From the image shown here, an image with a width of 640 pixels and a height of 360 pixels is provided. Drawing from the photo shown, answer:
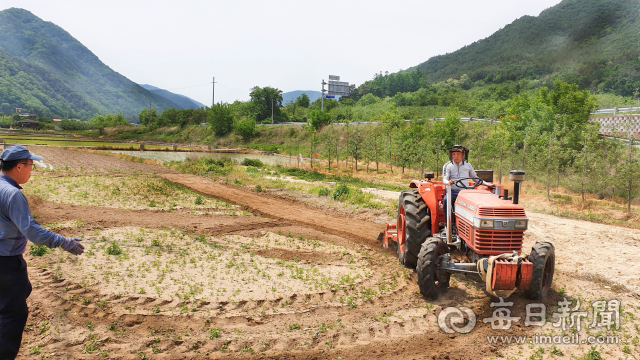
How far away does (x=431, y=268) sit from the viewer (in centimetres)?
575

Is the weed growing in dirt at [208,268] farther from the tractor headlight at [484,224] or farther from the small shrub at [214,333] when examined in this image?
the tractor headlight at [484,224]

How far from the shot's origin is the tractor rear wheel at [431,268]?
570 centimetres

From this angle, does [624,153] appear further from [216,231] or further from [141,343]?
[141,343]

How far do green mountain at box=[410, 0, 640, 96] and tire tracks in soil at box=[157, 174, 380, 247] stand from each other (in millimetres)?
43925

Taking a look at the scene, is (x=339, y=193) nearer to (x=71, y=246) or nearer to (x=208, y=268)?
(x=208, y=268)

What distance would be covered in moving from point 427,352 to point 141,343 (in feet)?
11.6

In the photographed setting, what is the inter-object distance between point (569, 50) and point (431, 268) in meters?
51.9

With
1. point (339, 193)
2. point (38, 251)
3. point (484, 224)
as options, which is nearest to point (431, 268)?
point (484, 224)

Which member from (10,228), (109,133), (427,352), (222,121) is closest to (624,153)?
(427,352)

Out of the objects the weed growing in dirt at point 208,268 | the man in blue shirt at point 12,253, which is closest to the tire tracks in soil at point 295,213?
the weed growing in dirt at point 208,268

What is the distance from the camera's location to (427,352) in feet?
15.5

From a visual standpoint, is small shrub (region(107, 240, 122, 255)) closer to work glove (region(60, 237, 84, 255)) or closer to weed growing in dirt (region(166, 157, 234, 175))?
work glove (region(60, 237, 84, 255))

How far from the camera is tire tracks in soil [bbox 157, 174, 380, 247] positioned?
10.6 meters

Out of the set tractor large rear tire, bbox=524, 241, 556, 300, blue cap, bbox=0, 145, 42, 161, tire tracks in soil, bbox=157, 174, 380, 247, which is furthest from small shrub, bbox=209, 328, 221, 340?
tire tracks in soil, bbox=157, 174, 380, 247
